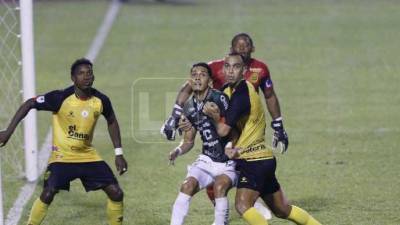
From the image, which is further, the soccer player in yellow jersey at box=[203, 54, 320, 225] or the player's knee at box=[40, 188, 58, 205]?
the player's knee at box=[40, 188, 58, 205]

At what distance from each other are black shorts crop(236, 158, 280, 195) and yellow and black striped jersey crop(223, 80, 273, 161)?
0.06 metres

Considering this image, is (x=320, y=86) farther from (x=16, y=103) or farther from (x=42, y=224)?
(x=42, y=224)

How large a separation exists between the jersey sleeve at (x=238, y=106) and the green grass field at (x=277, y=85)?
6.75 feet

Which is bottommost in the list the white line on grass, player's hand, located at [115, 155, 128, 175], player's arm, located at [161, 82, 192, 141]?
the white line on grass

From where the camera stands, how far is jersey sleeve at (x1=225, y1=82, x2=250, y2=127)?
930 centimetres

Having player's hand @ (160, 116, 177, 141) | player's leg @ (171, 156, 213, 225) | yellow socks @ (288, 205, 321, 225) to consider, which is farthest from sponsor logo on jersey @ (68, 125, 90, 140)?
yellow socks @ (288, 205, 321, 225)

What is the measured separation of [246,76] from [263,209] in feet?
4.90

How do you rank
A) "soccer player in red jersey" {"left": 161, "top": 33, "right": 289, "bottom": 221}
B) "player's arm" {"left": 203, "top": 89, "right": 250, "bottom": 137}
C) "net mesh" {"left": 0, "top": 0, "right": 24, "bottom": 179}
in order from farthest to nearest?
1. "net mesh" {"left": 0, "top": 0, "right": 24, "bottom": 179}
2. "soccer player in red jersey" {"left": 161, "top": 33, "right": 289, "bottom": 221}
3. "player's arm" {"left": 203, "top": 89, "right": 250, "bottom": 137}

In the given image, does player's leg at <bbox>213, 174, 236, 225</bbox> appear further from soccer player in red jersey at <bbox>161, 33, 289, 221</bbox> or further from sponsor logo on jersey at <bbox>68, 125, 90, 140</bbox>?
sponsor logo on jersey at <bbox>68, 125, 90, 140</bbox>

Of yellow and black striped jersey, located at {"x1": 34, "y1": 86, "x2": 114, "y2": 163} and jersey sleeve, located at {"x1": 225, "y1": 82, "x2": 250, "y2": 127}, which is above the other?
jersey sleeve, located at {"x1": 225, "y1": 82, "x2": 250, "y2": 127}

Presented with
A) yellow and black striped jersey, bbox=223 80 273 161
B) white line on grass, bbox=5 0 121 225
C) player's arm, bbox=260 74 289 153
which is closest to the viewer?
yellow and black striped jersey, bbox=223 80 273 161

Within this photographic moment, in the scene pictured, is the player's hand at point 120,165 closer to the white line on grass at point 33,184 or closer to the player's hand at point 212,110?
the player's hand at point 212,110

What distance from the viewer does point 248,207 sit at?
942 centimetres

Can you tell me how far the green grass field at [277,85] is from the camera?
1219 cm
